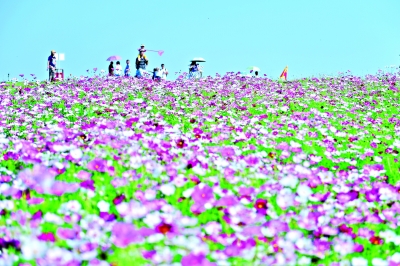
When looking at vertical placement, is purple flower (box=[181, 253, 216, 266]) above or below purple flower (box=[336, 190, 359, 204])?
below

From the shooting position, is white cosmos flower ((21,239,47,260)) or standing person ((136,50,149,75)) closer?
white cosmos flower ((21,239,47,260))

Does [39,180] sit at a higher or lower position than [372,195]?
higher

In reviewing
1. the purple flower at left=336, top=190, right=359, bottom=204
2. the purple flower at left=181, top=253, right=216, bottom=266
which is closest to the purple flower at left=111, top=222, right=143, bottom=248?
the purple flower at left=181, top=253, right=216, bottom=266

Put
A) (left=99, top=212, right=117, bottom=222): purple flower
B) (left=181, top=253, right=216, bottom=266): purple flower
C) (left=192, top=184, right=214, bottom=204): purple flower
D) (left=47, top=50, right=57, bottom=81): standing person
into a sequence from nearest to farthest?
(left=181, top=253, right=216, bottom=266): purple flower → (left=99, top=212, right=117, bottom=222): purple flower → (left=192, top=184, right=214, bottom=204): purple flower → (left=47, top=50, right=57, bottom=81): standing person

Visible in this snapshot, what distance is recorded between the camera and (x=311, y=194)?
12.2ft

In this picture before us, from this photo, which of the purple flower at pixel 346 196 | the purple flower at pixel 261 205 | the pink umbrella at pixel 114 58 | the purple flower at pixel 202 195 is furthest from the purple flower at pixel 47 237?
the pink umbrella at pixel 114 58

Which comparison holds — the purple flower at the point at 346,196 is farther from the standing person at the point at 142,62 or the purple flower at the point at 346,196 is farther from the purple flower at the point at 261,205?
the standing person at the point at 142,62

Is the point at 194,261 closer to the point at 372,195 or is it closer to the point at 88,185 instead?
the point at 88,185

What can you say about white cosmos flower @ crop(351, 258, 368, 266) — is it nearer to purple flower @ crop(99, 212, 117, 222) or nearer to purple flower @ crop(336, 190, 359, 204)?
purple flower @ crop(336, 190, 359, 204)

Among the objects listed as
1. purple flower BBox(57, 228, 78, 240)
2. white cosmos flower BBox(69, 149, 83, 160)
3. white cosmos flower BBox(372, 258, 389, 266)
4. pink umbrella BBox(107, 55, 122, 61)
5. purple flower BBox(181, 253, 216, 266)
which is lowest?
white cosmos flower BBox(372, 258, 389, 266)

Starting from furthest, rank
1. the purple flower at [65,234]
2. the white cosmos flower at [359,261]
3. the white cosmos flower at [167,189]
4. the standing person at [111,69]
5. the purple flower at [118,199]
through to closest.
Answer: the standing person at [111,69]
the white cosmos flower at [167,189]
the purple flower at [118,199]
the white cosmos flower at [359,261]
the purple flower at [65,234]

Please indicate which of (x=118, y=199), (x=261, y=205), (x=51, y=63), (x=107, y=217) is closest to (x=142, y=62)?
(x=51, y=63)

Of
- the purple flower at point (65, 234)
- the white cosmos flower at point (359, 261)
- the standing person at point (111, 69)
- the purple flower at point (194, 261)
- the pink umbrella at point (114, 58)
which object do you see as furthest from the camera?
the pink umbrella at point (114, 58)

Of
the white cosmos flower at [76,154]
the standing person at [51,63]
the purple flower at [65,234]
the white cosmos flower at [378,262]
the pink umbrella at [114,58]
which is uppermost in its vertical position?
the pink umbrella at [114,58]
